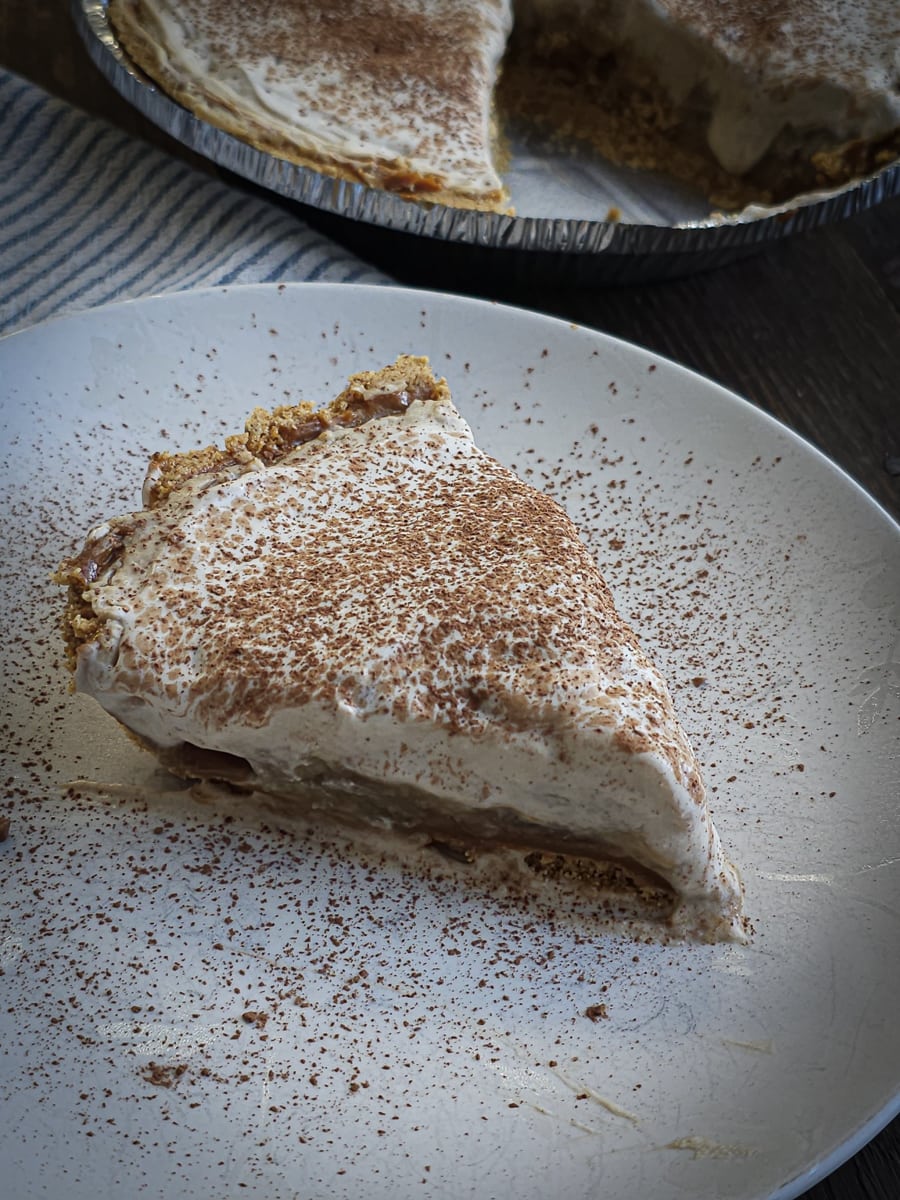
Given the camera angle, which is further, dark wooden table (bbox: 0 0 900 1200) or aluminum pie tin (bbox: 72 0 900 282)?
dark wooden table (bbox: 0 0 900 1200)

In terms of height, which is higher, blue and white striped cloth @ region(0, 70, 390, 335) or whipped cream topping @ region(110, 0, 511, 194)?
whipped cream topping @ region(110, 0, 511, 194)

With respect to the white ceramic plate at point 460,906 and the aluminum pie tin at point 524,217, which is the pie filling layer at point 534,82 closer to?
the aluminum pie tin at point 524,217

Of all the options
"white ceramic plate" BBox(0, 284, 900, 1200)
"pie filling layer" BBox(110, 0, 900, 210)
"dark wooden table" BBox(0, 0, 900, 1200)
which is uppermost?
"pie filling layer" BBox(110, 0, 900, 210)

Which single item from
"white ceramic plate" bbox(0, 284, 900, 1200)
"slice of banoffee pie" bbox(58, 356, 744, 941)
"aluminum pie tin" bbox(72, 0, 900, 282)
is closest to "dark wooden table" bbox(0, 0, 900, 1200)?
"aluminum pie tin" bbox(72, 0, 900, 282)

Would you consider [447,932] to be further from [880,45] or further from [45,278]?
[880,45]

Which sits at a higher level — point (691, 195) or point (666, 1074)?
point (691, 195)

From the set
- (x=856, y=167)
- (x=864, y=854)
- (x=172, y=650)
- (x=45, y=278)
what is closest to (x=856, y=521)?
(x=864, y=854)

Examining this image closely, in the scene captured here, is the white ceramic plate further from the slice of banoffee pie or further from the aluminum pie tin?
the aluminum pie tin
